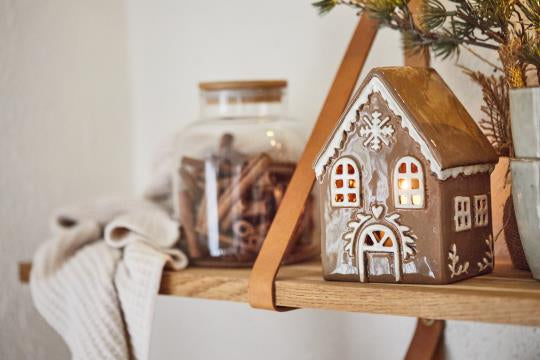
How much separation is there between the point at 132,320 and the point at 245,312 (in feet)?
0.81

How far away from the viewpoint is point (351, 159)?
64cm

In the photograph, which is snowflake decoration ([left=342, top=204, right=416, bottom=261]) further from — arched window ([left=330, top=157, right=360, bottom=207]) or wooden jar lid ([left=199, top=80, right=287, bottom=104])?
wooden jar lid ([left=199, top=80, right=287, bottom=104])

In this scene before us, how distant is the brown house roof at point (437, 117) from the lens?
60 centimetres

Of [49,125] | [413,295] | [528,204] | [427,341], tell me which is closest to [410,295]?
[413,295]

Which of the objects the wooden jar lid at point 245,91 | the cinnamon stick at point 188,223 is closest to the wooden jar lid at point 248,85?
the wooden jar lid at point 245,91

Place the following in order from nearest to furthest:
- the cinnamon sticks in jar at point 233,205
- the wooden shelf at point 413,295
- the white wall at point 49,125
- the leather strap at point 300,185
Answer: the wooden shelf at point 413,295, the leather strap at point 300,185, the cinnamon sticks in jar at point 233,205, the white wall at point 49,125

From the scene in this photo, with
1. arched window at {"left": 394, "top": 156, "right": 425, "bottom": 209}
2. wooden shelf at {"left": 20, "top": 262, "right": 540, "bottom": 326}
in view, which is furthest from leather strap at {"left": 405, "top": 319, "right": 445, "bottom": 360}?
arched window at {"left": 394, "top": 156, "right": 425, "bottom": 209}

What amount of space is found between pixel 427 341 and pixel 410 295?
0.25 m

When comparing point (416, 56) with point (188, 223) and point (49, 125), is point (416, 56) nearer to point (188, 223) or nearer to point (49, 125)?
point (188, 223)

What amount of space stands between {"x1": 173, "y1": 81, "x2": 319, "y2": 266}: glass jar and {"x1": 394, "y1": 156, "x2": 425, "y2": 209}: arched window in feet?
0.63

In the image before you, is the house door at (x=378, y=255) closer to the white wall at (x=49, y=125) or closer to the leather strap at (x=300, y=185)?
the leather strap at (x=300, y=185)

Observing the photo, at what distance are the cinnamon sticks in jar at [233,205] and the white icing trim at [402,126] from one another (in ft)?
0.44

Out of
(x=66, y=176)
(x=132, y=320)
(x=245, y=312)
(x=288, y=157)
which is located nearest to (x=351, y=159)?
(x=288, y=157)

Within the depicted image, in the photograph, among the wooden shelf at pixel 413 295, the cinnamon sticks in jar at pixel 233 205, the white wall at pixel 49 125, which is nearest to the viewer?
the wooden shelf at pixel 413 295
